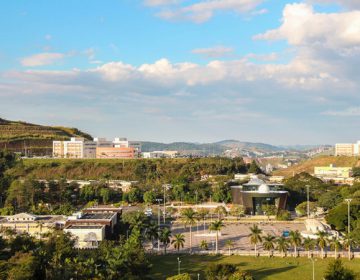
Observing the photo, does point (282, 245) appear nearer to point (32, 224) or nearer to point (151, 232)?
point (151, 232)

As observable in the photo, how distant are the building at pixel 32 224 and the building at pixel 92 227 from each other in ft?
9.03

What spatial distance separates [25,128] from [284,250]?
152066 mm

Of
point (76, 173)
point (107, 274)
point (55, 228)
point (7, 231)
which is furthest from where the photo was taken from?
point (76, 173)

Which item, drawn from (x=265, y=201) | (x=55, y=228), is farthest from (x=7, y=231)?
(x=265, y=201)

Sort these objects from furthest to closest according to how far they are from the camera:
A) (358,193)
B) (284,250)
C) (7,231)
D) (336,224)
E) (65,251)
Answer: (358,193)
(336,224)
(7,231)
(284,250)
(65,251)

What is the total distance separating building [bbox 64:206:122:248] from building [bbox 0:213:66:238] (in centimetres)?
275

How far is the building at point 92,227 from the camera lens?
6097 cm

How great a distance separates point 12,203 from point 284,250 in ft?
198

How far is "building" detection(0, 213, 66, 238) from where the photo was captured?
67.8 m

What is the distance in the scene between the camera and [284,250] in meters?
57.2

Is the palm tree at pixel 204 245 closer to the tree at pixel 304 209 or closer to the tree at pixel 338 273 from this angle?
the tree at pixel 338 273

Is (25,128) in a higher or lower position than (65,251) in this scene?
higher

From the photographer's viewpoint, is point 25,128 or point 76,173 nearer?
point 76,173

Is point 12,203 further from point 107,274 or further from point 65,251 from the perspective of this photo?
point 107,274
